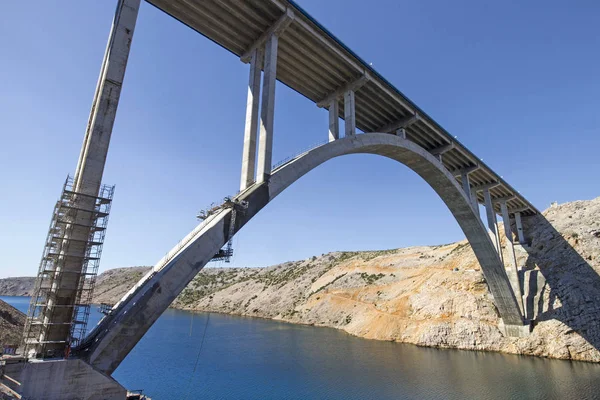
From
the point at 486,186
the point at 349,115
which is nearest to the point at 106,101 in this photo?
the point at 349,115

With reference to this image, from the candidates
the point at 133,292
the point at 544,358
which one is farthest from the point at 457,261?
the point at 133,292

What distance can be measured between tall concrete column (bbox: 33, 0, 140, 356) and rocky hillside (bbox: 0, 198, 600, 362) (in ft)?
106

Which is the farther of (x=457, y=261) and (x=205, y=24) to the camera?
(x=457, y=261)

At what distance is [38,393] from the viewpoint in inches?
318

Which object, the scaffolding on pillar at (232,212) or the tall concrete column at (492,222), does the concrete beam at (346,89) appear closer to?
the scaffolding on pillar at (232,212)

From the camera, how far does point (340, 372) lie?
74.7 ft

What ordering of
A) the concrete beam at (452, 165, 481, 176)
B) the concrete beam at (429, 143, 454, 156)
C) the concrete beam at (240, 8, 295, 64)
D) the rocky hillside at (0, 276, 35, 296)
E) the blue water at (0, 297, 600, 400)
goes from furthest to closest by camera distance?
the rocky hillside at (0, 276, 35, 296)
the concrete beam at (452, 165, 481, 176)
the concrete beam at (429, 143, 454, 156)
the blue water at (0, 297, 600, 400)
the concrete beam at (240, 8, 295, 64)

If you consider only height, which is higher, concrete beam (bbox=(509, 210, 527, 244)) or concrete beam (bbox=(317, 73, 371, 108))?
concrete beam (bbox=(317, 73, 371, 108))

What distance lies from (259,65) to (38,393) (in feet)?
47.3

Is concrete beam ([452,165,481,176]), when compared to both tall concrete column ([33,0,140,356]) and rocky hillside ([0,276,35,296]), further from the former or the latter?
rocky hillside ([0,276,35,296])

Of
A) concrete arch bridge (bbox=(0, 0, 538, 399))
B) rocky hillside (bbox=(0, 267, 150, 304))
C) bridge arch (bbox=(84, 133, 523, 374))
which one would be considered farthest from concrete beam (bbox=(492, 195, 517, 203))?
rocky hillside (bbox=(0, 267, 150, 304))

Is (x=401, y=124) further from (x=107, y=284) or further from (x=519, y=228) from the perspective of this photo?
(x=107, y=284)

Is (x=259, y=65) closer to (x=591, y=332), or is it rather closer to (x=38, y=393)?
(x=38, y=393)

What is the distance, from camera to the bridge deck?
14.2 meters
